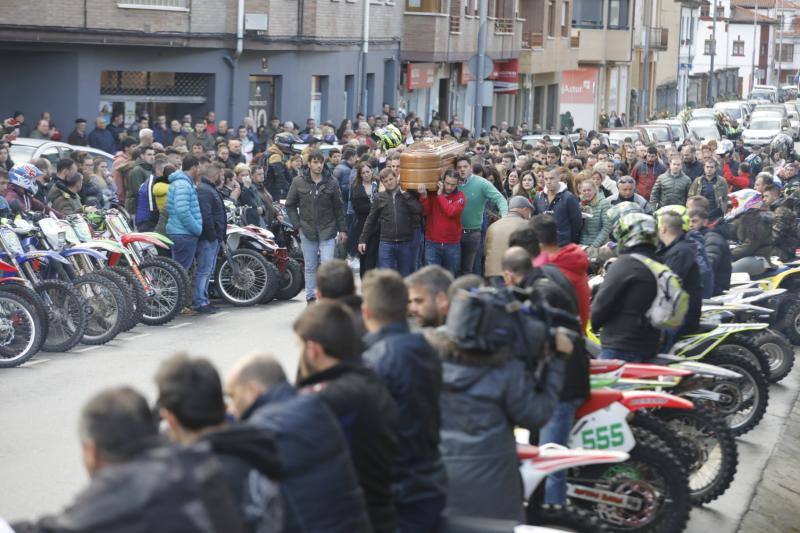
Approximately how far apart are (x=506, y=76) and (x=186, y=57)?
15.0 metres

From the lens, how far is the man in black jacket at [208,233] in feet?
51.8

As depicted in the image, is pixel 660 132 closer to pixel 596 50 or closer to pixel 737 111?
pixel 737 111

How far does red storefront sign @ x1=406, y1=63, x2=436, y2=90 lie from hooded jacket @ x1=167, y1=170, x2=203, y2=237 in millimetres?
28269

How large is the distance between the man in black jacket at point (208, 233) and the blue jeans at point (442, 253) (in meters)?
2.32

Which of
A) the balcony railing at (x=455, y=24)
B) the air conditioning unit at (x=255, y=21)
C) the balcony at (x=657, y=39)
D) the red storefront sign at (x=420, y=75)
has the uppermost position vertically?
the balcony at (x=657, y=39)

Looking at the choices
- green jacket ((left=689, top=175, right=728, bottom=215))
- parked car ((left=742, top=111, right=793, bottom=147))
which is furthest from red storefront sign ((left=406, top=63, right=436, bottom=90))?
green jacket ((left=689, top=175, right=728, bottom=215))

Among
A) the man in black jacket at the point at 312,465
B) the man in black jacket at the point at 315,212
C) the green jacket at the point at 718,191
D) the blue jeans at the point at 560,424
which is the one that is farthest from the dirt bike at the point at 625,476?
the green jacket at the point at 718,191

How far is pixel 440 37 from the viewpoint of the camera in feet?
143

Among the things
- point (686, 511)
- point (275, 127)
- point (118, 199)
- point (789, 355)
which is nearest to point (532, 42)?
point (275, 127)

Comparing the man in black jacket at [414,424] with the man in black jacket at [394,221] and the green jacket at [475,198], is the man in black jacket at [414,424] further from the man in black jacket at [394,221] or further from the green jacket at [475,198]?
the green jacket at [475,198]

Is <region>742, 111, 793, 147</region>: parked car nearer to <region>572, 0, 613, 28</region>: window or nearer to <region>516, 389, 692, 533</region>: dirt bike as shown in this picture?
<region>572, 0, 613, 28</region>: window

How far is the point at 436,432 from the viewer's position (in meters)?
5.75

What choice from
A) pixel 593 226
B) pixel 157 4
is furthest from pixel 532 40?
pixel 593 226

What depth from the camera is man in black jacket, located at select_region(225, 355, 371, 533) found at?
15.2 feet
